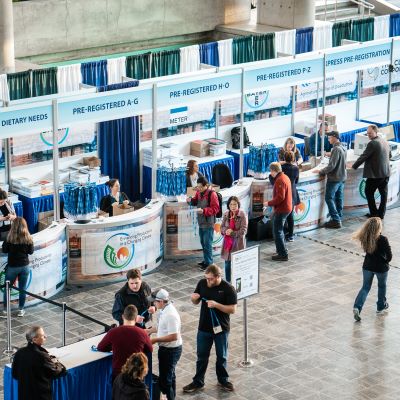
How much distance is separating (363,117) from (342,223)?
13.2 feet

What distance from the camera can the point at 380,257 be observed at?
12.9m

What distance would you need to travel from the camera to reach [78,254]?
14.5m

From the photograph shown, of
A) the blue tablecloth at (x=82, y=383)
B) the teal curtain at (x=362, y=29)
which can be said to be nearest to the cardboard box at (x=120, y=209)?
the blue tablecloth at (x=82, y=383)

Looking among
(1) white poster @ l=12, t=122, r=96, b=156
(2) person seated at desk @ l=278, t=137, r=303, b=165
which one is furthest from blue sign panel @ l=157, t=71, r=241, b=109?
(1) white poster @ l=12, t=122, r=96, b=156

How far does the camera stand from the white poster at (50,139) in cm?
1580

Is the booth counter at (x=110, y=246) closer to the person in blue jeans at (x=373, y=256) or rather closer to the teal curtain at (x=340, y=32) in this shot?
the person in blue jeans at (x=373, y=256)

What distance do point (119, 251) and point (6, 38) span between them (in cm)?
715

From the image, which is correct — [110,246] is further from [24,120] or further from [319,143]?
[319,143]

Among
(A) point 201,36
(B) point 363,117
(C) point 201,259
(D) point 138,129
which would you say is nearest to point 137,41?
(A) point 201,36

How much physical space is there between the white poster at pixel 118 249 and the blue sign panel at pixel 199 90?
161 centimetres

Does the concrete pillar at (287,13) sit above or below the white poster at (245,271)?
above

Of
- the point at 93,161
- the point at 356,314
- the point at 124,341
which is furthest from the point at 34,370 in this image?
the point at 93,161

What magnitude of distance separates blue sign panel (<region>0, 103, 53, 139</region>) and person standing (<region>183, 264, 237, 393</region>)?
11.9 feet

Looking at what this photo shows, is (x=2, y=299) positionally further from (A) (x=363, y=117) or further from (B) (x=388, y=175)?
(A) (x=363, y=117)
